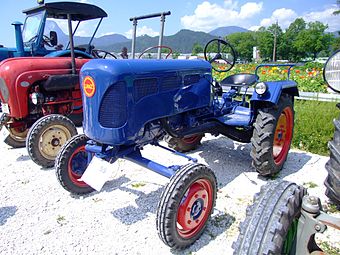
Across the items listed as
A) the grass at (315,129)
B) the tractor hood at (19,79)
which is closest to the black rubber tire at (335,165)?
the grass at (315,129)

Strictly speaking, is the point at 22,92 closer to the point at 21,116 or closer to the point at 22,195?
the point at 21,116

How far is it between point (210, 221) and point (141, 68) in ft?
4.77

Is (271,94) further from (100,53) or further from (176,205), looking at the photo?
(100,53)

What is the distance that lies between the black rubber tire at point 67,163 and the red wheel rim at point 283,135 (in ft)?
7.39

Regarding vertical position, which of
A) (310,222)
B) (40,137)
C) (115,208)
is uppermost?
(310,222)

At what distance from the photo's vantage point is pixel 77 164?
305 centimetres

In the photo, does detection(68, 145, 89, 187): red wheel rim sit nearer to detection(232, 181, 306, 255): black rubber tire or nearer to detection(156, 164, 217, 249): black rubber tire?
detection(156, 164, 217, 249): black rubber tire

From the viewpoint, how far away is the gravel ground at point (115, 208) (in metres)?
2.31

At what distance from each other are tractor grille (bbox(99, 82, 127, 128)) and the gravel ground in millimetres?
648

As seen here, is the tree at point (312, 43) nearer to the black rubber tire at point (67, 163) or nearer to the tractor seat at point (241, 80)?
the tractor seat at point (241, 80)

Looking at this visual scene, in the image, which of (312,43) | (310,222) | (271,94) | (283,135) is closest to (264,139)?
(271,94)

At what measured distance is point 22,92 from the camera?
402 centimetres

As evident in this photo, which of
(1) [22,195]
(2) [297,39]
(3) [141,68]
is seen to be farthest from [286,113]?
(2) [297,39]

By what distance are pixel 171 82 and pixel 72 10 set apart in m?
3.42
